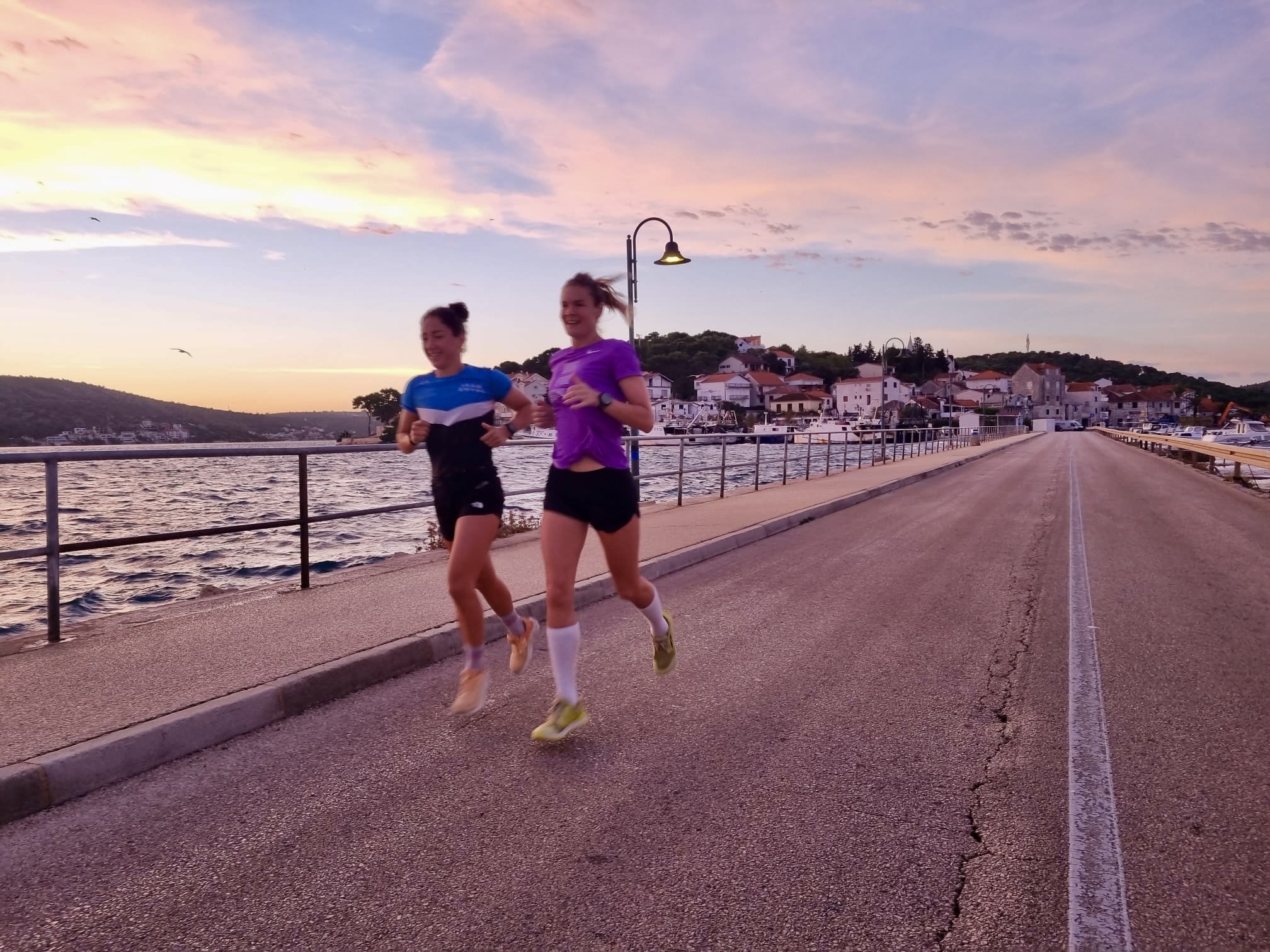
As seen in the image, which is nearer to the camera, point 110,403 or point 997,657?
point 997,657

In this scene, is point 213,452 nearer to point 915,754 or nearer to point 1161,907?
point 915,754

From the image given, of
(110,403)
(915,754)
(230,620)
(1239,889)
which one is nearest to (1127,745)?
(915,754)

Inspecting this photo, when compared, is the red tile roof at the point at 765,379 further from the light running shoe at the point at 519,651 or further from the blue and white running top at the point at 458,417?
the blue and white running top at the point at 458,417

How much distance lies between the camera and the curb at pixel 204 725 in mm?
3338

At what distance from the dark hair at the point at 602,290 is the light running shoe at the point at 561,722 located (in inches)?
69.2

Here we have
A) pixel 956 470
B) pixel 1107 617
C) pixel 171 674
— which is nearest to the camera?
pixel 171 674

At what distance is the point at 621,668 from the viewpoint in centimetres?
514

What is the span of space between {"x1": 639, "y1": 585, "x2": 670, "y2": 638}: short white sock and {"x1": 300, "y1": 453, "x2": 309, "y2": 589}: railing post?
3574mm

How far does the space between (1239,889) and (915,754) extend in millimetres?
1275

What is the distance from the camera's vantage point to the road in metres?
2.49

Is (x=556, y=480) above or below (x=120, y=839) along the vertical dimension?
above

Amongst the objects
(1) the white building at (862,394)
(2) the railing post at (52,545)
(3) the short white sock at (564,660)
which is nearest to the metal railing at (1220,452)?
(3) the short white sock at (564,660)

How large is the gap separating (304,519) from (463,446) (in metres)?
3.47

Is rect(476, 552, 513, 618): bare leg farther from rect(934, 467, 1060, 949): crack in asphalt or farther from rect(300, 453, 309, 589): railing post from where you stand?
rect(300, 453, 309, 589): railing post
